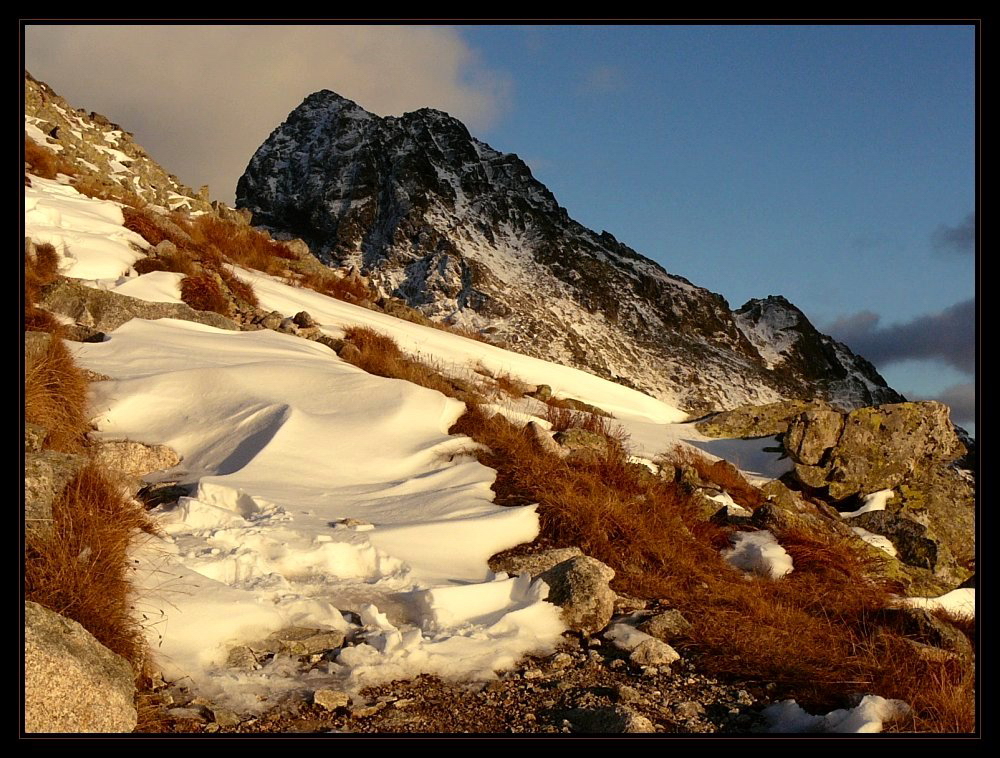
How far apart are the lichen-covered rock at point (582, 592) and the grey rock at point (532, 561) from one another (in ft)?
0.53

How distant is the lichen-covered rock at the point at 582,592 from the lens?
3459 mm

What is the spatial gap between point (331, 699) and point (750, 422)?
975cm

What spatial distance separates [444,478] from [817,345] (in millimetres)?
33206

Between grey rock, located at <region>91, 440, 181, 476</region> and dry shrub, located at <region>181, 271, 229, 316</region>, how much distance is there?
158 inches

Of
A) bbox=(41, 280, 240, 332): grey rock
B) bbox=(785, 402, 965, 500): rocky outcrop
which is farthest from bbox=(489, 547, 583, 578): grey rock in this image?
bbox=(785, 402, 965, 500): rocky outcrop

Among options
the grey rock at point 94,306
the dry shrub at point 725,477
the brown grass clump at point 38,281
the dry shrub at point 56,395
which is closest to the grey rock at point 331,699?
the dry shrub at point 56,395

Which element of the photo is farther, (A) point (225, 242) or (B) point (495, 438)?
(A) point (225, 242)

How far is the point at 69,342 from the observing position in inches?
241

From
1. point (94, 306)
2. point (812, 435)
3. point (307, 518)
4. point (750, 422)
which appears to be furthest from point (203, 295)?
point (750, 422)

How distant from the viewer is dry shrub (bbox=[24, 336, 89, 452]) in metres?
4.15
